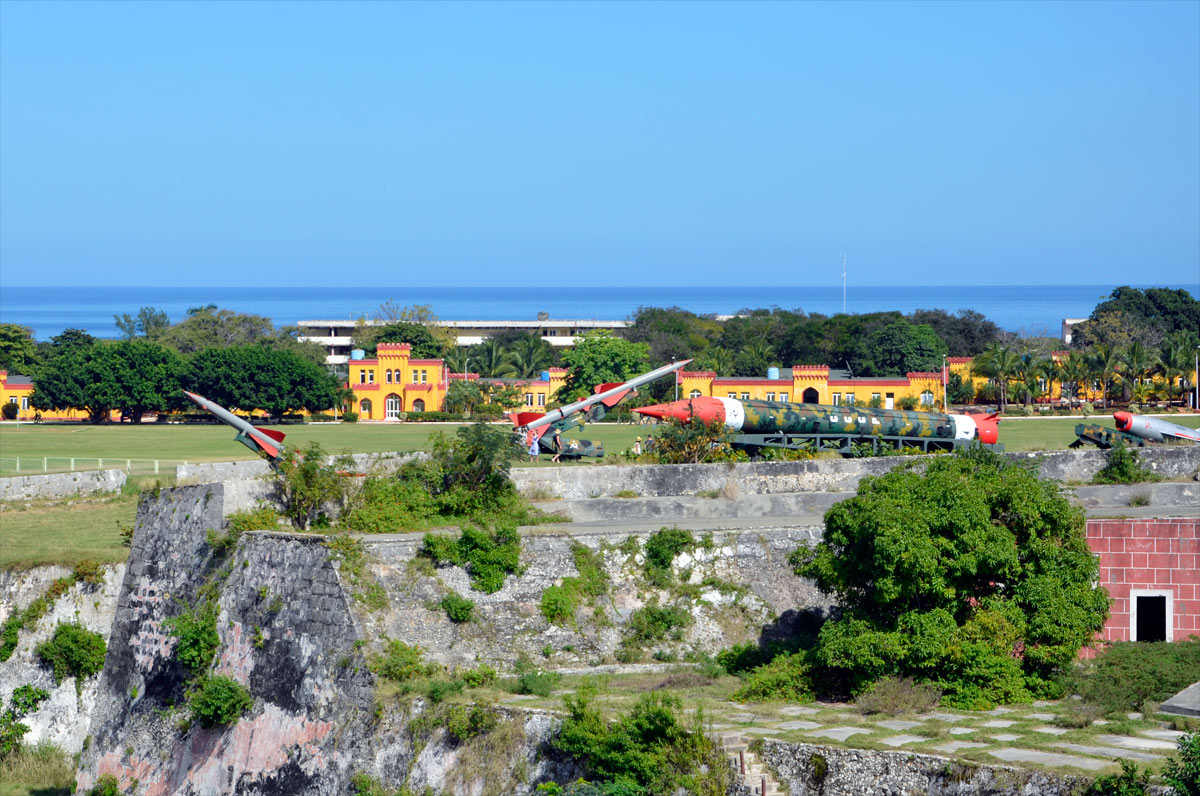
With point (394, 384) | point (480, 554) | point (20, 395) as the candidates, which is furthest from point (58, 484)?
point (394, 384)

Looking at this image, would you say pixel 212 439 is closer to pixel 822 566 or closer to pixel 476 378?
pixel 476 378

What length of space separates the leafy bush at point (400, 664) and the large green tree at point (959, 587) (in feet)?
18.1

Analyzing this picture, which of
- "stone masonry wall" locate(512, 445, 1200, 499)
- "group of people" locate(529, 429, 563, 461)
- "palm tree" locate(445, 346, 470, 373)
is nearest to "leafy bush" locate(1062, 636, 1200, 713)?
"stone masonry wall" locate(512, 445, 1200, 499)

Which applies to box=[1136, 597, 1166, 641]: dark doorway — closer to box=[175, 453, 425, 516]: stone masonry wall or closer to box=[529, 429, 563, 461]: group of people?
box=[175, 453, 425, 516]: stone masonry wall

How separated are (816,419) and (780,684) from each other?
17.1 meters

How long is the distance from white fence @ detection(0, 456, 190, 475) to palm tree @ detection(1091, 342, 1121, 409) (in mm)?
52601

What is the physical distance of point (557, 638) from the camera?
74.6ft

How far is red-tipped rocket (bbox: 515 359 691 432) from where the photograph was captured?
39781 mm

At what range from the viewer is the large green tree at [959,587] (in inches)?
785

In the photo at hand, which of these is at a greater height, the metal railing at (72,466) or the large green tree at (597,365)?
the large green tree at (597,365)

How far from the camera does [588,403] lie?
40.0 meters

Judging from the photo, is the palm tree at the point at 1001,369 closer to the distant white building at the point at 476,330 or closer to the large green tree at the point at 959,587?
the distant white building at the point at 476,330

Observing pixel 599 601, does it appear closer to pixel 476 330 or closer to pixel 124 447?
pixel 124 447

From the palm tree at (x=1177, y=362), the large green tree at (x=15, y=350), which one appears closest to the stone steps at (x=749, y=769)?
the palm tree at (x=1177, y=362)
